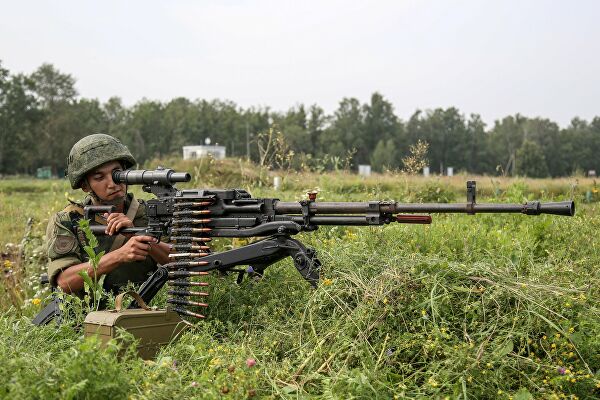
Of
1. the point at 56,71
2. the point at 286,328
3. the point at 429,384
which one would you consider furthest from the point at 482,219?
the point at 56,71

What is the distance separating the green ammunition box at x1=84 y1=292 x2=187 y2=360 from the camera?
4.46 m

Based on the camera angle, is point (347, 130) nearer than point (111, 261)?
No

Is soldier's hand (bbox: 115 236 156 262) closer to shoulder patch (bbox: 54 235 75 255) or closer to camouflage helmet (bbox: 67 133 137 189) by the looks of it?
shoulder patch (bbox: 54 235 75 255)

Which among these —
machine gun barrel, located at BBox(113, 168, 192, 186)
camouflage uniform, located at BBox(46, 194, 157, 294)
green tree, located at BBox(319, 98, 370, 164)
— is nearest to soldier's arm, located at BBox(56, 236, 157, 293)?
camouflage uniform, located at BBox(46, 194, 157, 294)

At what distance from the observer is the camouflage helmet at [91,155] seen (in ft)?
19.5

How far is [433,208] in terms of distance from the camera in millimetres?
4609

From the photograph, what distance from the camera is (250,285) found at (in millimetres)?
5801

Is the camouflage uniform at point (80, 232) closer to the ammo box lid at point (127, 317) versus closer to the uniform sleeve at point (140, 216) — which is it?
the uniform sleeve at point (140, 216)

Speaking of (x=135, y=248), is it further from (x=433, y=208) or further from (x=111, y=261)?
(x=433, y=208)

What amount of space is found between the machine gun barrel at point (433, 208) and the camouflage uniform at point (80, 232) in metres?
1.81

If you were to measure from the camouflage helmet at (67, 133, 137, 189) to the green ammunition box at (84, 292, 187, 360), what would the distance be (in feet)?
5.20

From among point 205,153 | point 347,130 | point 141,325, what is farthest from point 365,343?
point 347,130

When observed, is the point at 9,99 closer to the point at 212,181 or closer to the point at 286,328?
the point at 212,181

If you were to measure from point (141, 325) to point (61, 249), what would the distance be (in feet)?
5.05
